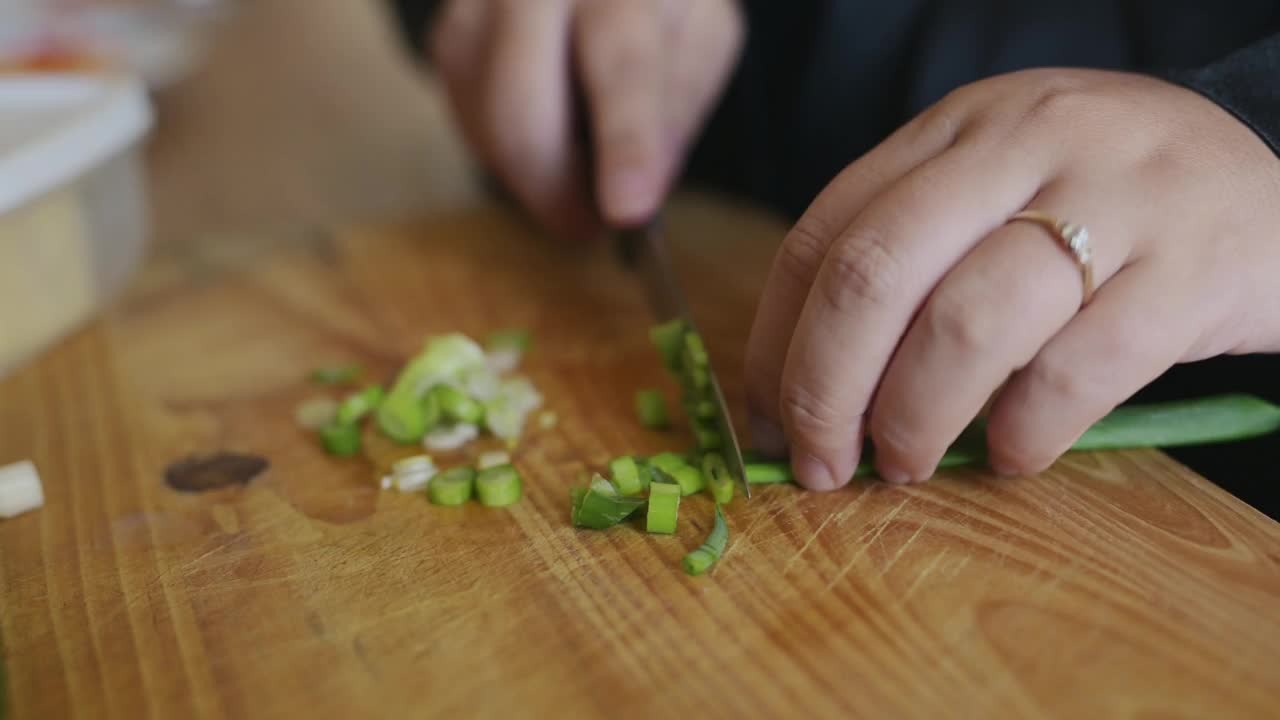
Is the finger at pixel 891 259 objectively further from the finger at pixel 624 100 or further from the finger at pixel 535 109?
the finger at pixel 535 109

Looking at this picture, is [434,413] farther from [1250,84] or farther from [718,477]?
[1250,84]

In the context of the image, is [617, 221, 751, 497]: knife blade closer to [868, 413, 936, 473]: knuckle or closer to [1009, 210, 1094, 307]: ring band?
[868, 413, 936, 473]: knuckle

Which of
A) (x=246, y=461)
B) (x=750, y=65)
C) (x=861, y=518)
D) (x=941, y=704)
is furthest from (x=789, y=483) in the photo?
(x=750, y=65)

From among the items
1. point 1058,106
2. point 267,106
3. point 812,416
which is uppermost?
point 1058,106

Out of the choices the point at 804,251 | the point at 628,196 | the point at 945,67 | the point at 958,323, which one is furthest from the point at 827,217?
the point at 945,67

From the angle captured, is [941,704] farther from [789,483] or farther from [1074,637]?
[789,483]

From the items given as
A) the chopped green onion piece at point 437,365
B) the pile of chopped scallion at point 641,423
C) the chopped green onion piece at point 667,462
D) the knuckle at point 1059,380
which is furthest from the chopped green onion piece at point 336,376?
the knuckle at point 1059,380

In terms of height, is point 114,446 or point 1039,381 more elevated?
point 1039,381
